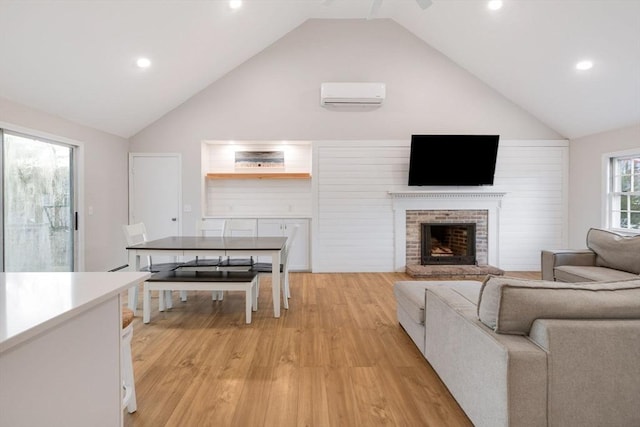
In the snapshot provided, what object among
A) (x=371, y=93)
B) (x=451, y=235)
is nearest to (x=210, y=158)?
(x=371, y=93)

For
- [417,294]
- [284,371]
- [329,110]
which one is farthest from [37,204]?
[417,294]

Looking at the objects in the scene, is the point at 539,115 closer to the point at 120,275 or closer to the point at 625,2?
the point at 625,2

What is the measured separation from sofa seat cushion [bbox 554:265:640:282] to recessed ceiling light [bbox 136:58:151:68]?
5.52 metres

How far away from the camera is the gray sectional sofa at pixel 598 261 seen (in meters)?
3.23

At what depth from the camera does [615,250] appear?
3416 mm

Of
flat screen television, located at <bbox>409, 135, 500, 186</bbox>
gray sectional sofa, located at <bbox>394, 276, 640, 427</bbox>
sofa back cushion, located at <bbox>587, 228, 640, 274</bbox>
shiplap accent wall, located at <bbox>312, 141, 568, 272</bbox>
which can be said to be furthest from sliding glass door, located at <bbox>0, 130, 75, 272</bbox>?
sofa back cushion, located at <bbox>587, 228, 640, 274</bbox>

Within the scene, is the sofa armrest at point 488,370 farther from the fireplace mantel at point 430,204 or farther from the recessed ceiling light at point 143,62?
the recessed ceiling light at point 143,62

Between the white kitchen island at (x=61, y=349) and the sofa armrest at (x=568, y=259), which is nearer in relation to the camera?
the white kitchen island at (x=61, y=349)

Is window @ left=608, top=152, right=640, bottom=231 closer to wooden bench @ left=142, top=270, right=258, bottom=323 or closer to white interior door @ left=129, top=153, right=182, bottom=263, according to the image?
wooden bench @ left=142, top=270, right=258, bottom=323

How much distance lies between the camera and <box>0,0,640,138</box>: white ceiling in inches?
124

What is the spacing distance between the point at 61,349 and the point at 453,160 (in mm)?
5444

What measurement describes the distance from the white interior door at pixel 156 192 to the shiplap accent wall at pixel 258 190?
0.55 metres

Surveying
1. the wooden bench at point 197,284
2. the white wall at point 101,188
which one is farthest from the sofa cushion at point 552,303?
the white wall at point 101,188

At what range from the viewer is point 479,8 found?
419 cm
